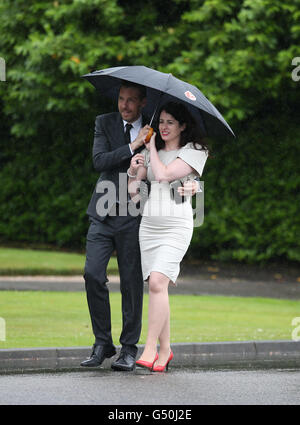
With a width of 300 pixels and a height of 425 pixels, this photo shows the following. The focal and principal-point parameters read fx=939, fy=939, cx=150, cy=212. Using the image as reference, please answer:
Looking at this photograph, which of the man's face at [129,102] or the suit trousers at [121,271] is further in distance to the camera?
the man's face at [129,102]

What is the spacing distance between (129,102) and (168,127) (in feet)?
1.24

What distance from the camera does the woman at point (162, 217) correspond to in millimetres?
6887

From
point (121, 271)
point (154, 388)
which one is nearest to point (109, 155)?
point (121, 271)

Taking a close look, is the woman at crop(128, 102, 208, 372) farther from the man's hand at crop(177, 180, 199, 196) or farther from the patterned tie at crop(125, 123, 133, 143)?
the patterned tie at crop(125, 123, 133, 143)

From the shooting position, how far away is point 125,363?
7051mm

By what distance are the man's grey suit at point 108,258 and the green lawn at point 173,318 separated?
3.78ft

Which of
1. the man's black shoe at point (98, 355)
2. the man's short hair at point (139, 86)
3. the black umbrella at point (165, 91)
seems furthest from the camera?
the man's short hair at point (139, 86)

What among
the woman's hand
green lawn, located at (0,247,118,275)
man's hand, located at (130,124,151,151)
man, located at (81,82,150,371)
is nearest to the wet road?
man, located at (81,82,150,371)

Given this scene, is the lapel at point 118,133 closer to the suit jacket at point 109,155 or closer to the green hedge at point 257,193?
the suit jacket at point 109,155

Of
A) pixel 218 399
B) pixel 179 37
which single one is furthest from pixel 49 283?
pixel 218 399

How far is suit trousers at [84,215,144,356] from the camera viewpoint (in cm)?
698

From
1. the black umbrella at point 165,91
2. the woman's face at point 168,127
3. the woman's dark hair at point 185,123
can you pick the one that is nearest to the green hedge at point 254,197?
the black umbrella at point 165,91

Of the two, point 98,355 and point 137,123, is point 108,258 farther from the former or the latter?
point 137,123

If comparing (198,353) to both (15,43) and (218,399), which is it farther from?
(15,43)
